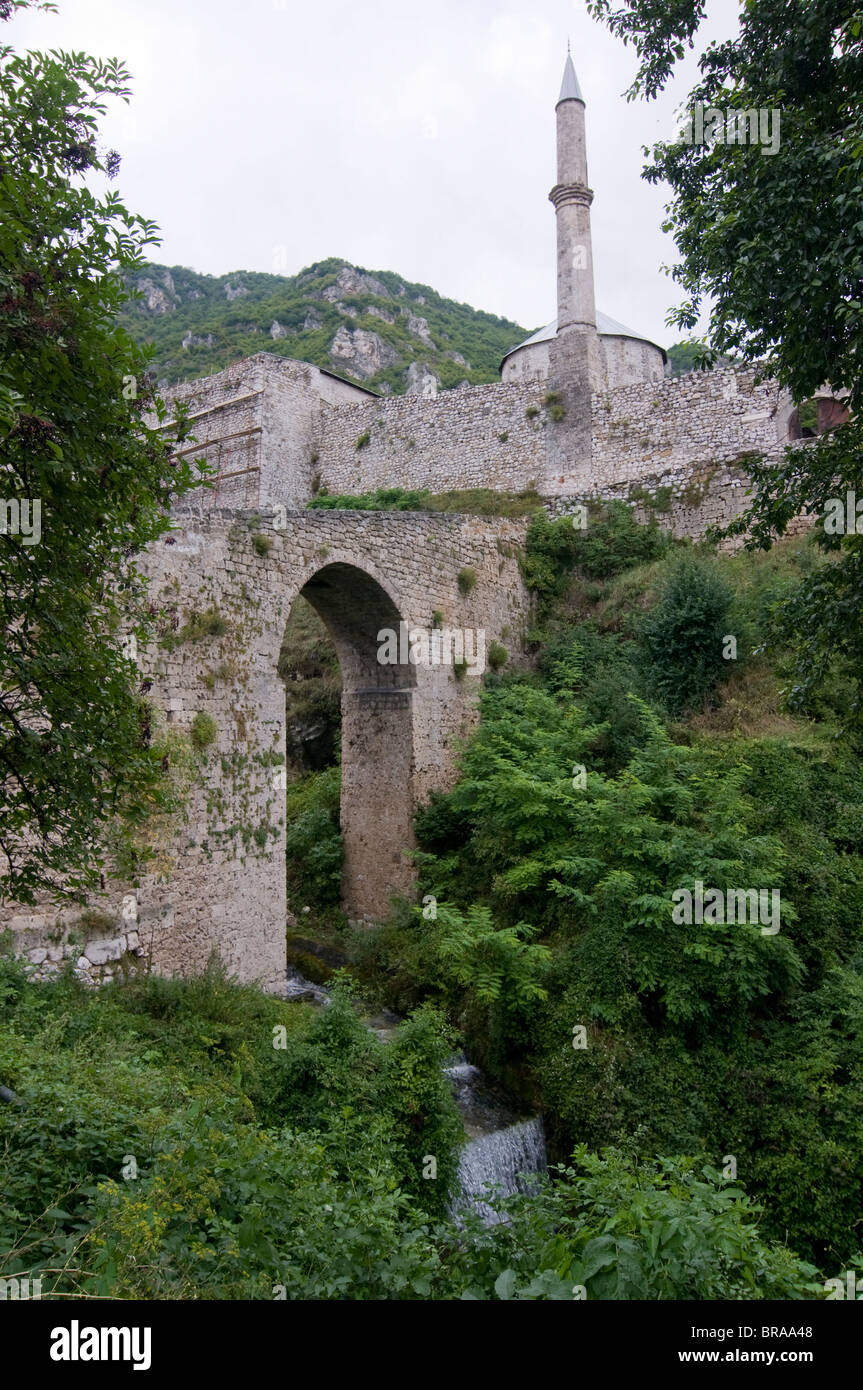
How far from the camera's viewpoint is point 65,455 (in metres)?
4.19

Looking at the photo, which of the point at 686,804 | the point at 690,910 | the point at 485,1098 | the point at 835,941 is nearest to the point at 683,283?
the point at 686,804

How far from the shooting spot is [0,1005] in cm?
646

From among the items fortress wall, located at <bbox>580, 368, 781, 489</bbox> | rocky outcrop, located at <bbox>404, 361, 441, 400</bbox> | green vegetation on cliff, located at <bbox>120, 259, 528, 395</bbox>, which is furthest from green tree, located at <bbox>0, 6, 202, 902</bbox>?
rocky outcrop, located at <bbox>404, 361, 441, 400</bbox>

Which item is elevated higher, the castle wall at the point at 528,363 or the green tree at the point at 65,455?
the castle wall at the point at 528,363

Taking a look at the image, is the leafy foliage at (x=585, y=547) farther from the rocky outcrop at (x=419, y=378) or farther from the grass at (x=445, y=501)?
the rocky outcrop at (x=419, y=378)

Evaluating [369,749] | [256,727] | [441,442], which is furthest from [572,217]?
[256,727]

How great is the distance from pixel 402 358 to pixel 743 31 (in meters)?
46.2

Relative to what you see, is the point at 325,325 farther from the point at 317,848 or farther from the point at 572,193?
the point at 317,848

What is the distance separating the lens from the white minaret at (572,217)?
74.8 ft

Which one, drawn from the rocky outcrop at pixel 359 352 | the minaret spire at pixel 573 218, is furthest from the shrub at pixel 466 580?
the rocky outcrop at pixel 359 352

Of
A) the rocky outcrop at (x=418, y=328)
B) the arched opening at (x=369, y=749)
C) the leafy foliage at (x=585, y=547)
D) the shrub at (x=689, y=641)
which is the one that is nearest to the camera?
the shrub at (x=689, y=641)

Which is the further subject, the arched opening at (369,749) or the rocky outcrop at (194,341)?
the rocky outcrop at (194,341)

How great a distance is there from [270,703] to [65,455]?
19.9ft

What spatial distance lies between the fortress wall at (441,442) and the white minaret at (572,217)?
243 cm
